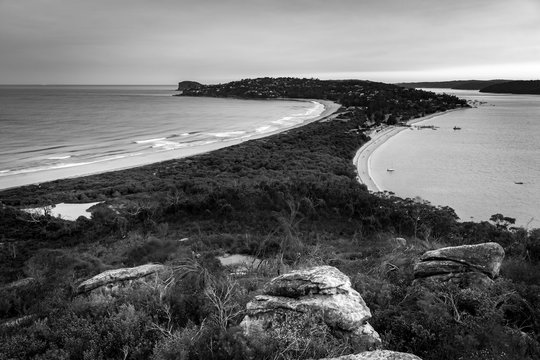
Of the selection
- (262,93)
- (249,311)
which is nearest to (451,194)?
(249,311)

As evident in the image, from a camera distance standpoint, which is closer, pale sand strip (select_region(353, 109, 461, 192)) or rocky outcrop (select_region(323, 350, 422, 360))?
rocky outcrop (select_region(323, 350, 422, 360))

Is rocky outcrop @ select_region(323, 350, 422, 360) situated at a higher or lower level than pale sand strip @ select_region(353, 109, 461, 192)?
higher

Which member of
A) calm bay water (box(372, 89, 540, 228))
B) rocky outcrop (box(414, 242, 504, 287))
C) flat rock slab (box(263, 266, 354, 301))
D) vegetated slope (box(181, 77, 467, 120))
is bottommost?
calm bay water (box(372, 89, 540, 228))

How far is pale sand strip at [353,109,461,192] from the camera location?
28469 mm

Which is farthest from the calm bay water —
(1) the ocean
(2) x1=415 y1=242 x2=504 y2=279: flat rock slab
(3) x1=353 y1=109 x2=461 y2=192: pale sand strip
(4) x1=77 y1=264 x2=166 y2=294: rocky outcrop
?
(1) the ocean

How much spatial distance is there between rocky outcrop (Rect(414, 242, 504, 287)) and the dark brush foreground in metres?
0.30

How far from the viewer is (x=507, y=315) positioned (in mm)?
5965

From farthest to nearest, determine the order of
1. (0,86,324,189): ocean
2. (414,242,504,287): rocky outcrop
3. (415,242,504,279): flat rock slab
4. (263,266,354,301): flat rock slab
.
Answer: (0,86,324,189): ocean < (415,242,504,279): flat rock slab < (414,242,504,287): rocky outcrop < (263,266,354,301): flat rock slab

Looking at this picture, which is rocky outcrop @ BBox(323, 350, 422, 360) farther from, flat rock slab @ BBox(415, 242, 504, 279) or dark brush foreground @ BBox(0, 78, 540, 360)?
flat rock slab @ BBox(415, 242, 504, 279)

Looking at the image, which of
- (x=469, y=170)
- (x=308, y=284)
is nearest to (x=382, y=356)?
(x=308, y=284)

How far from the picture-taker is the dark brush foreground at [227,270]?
487 cm

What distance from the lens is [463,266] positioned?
269 inches

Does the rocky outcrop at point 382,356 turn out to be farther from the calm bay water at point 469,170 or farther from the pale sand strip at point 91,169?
the pale sand strip at point 91,169

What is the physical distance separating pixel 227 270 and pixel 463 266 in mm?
5515
